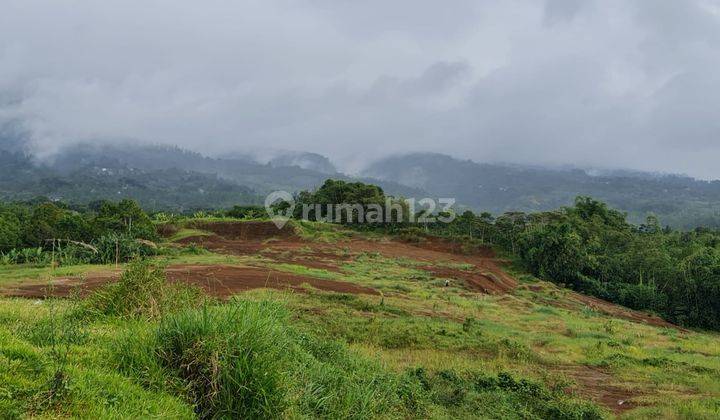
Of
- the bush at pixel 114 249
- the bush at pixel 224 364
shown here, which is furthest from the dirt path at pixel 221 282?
the bush at pixel 224 364

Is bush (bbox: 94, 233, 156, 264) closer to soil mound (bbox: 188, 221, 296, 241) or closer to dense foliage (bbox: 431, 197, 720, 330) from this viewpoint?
soil mound (bbox: 188, 221, 296, 241)

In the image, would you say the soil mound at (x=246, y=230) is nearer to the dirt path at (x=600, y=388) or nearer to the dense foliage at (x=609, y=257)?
the dense foliage at (x=609, y=257)

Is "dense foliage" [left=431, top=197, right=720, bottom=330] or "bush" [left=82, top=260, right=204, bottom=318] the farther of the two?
"dense foliage" [left=431, top=197, right=720, bottom=330]

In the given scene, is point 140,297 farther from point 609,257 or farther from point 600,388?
point 609,257

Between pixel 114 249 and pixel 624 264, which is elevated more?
pixel 114 249

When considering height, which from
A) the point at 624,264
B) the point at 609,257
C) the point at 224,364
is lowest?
the point at 624,264

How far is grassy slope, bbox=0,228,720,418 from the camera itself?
13.6 feet

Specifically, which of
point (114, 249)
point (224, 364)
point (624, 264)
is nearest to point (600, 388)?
point (224, 364)

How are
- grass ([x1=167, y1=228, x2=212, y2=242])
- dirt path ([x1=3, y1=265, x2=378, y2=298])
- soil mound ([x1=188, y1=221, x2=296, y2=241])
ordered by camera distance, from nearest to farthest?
1. dirt path ([x1=3, y1=265, x2=378, y2=298])
2. grass ([x1=167, y1=228, x2=212, y2=242])
3. soil mound ([x1=188, y1=221, x2=296, y2=241])

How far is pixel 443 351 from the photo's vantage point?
12.3 metres

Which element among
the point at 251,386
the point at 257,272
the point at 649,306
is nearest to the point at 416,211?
the point at 649,306

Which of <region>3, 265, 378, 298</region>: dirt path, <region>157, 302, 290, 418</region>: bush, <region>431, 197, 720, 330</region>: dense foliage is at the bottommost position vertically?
<region>431, 197, 720, 330</region>: dense foliage

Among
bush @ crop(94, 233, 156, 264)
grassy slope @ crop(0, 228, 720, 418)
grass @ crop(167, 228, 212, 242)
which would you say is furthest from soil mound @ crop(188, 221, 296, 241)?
grassy slope @ crop(0, 228, 720, 418)

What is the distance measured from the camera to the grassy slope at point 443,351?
163 inches
